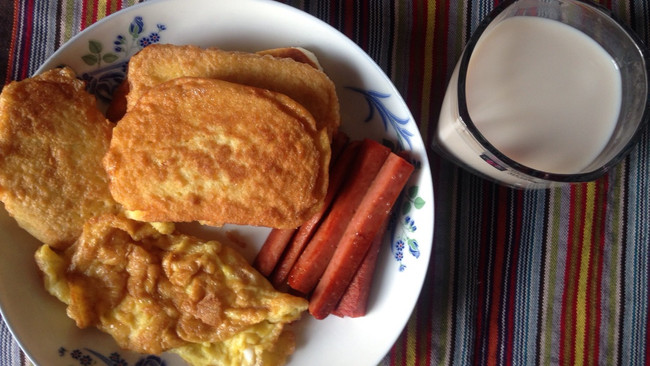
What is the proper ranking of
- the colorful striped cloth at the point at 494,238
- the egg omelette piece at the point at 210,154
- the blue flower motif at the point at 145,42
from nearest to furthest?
the egg omelette piece at the point at 210,154
the blue flower motif at the point at 145,42
the colorful striped cloth at the point at 494,238

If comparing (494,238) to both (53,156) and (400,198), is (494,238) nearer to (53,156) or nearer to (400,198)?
(400,198)

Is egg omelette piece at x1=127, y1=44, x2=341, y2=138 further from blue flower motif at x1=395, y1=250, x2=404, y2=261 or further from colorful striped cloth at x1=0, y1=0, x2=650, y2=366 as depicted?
blue flower motif at x1=395, y1=250, x2=404, y2=261

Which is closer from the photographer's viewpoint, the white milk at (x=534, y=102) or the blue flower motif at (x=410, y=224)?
the white milk at (x=534, y=102)

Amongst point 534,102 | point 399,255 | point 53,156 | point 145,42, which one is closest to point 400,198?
point 399,255

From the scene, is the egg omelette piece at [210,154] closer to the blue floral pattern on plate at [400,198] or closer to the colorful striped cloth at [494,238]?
the blue floral pattern on plate at [400,198]

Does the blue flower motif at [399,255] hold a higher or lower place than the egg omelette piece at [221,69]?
lower

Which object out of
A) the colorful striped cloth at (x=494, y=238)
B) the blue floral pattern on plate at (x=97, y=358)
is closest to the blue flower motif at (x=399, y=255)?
the colorful striped cloth at (x=494, y=238)

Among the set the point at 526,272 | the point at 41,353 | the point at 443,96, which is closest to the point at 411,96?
the point at 443,96
